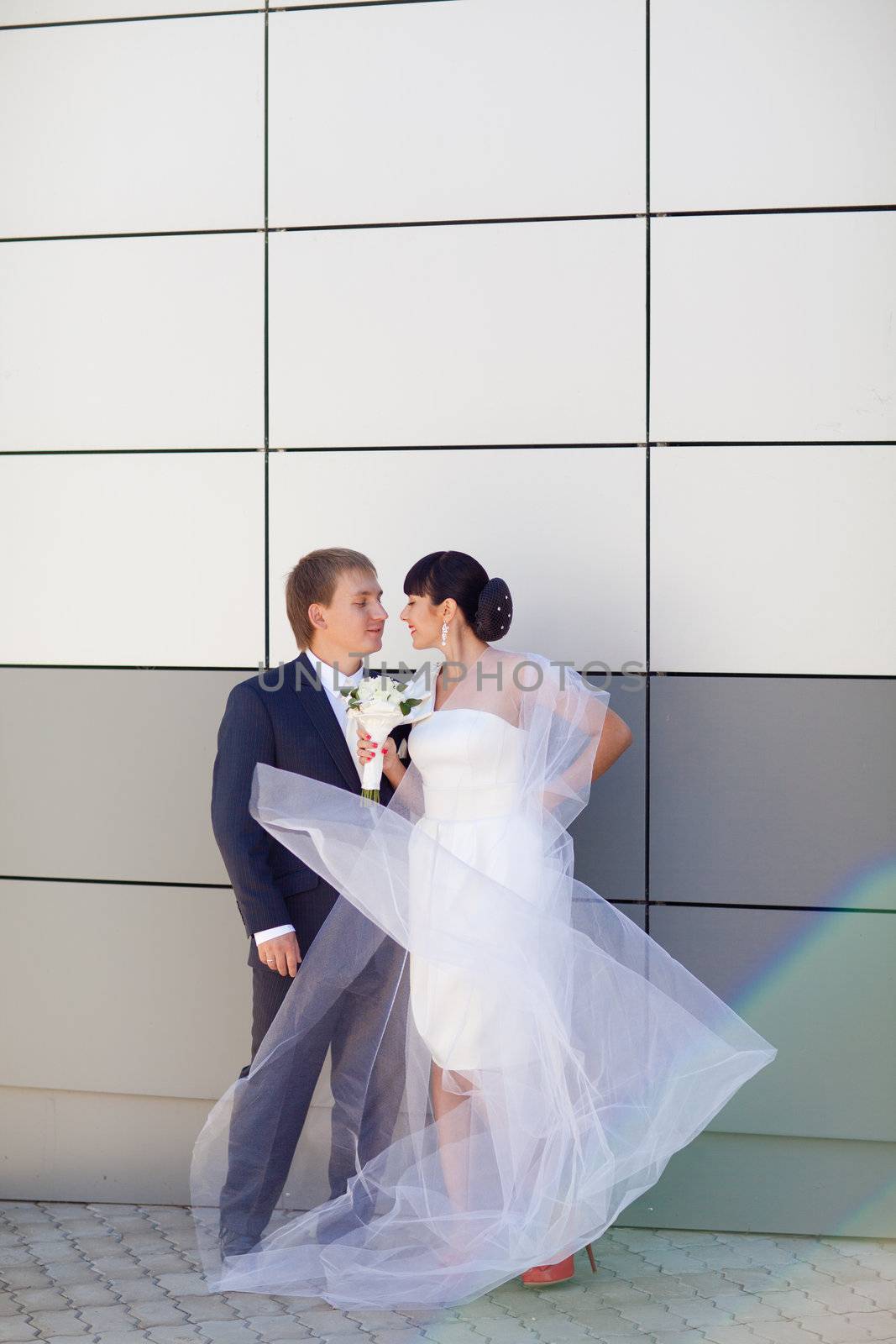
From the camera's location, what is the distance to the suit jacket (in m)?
3.09

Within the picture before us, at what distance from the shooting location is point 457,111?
11.8 ft

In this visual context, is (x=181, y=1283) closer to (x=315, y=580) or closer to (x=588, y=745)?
(x=588, y=745)

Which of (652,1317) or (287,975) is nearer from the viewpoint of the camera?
(652,1317)

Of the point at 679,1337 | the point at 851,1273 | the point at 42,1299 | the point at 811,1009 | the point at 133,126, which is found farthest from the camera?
the point at 133,126

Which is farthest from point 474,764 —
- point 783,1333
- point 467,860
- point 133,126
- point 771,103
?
point 133,126

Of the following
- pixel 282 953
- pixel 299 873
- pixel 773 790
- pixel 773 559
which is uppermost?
pixel 773 559

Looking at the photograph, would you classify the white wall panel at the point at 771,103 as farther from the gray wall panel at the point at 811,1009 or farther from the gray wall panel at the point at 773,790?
the gray wall panel at the point at 811,1009

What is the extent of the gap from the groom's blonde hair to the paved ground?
170cm

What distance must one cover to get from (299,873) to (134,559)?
122 cm

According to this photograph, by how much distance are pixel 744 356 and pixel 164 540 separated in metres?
1.84

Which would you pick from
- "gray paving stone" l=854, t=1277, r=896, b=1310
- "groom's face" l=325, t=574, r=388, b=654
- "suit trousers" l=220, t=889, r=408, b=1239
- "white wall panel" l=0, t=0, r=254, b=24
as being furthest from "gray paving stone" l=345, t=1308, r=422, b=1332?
"white wall panel" l=0, t=0, r=254, b=24

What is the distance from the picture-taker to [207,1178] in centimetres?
301

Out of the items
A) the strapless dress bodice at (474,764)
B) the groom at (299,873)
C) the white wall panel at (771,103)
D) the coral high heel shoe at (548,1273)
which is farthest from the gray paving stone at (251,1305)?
the white wall panel at (771,103)

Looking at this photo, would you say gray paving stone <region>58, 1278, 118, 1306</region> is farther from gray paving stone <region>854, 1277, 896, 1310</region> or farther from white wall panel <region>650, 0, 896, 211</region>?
white wall panel <region>650, 0, 896, 211</region>
